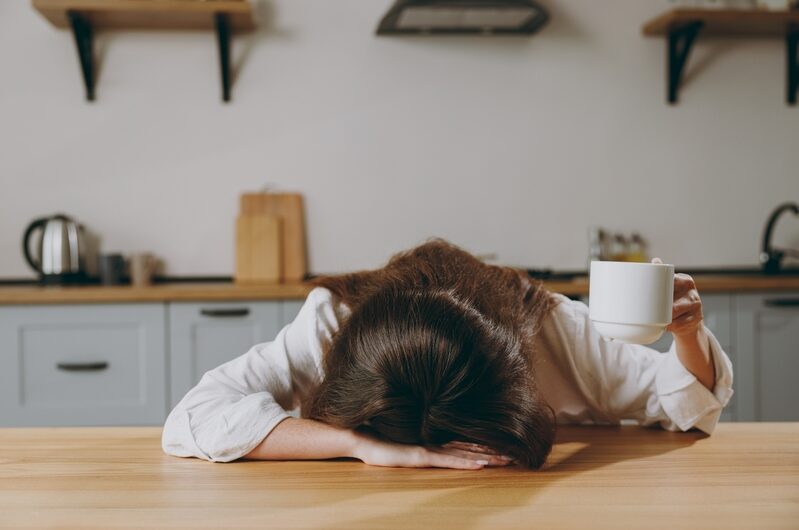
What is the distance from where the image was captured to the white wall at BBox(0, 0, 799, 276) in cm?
300

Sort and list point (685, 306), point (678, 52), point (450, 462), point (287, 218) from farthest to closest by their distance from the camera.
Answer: point (678, 52)
point (287, 218)
point (685, 306)
point (450, 462)

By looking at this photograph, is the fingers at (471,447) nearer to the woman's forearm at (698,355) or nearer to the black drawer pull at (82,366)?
the woman's forearm at (698,355)

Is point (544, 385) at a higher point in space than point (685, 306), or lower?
lower

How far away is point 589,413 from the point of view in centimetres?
124

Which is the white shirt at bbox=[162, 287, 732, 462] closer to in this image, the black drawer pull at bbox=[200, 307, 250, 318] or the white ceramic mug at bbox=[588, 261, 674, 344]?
the white ceramic mug at bbox=[588, 261, 674, 344]

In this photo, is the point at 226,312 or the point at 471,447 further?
the point at 226,312

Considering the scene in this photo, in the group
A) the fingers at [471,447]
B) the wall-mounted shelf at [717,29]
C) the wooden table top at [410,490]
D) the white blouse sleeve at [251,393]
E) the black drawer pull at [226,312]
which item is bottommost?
the black drawer pull at [226,312]

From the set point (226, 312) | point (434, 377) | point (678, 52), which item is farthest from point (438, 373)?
point (678, 52)

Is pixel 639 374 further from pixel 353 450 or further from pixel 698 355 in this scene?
pixel 353 450

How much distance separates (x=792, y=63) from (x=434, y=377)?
305cm

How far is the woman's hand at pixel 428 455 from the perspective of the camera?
0.86 meters

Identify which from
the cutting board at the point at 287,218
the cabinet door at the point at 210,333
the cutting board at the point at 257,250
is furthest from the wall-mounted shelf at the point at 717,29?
the cabinet door at the point at 210,333

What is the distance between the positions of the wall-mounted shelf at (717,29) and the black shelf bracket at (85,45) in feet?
7.52

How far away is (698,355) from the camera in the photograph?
3.47ft
